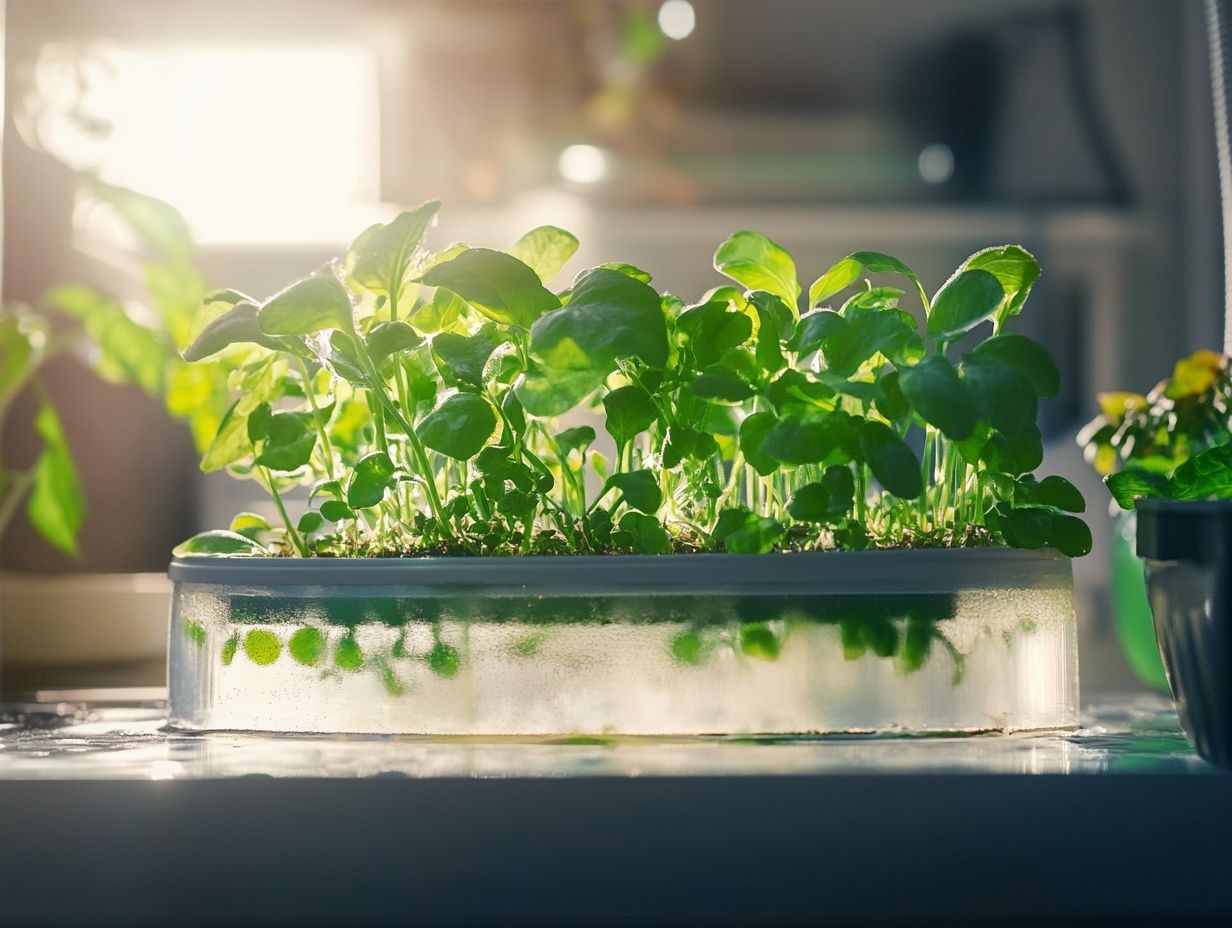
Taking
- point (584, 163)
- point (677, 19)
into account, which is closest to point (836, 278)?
point (584, 163)

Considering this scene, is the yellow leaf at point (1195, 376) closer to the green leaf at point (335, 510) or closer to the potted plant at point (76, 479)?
the green leaf at point (335, 510)

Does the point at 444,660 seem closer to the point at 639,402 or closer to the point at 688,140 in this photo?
the point at 639,402

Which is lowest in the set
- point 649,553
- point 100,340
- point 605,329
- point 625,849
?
point 625,849

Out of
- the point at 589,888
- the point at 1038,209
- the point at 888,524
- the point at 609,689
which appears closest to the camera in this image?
the point at 589,888

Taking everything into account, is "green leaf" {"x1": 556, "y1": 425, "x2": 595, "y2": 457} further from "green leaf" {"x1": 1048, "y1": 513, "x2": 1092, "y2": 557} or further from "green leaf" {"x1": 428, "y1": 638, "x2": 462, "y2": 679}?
"green leaf" {"x1": 1048, "y1": 513, "x2": 1092, "y2": 557}

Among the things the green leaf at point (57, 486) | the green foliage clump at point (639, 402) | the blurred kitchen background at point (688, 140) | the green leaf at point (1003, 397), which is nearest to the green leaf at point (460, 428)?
the green foliage clump at point (639, 402)

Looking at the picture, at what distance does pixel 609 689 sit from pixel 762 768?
0.35 ft

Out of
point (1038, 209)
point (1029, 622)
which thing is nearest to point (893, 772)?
point (1029, 622)

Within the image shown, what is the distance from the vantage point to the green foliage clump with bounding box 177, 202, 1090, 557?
20.3 inches

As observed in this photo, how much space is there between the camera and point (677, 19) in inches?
117

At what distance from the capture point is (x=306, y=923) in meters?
0.40

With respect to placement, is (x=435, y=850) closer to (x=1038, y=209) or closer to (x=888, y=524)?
(x=888, y=524)

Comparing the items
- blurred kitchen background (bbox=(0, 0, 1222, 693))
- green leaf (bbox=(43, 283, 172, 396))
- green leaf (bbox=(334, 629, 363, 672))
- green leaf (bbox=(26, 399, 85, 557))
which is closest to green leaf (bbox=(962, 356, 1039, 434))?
green leaf (bbox=(334, 629, 363, 672))

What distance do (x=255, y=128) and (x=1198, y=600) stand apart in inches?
119
